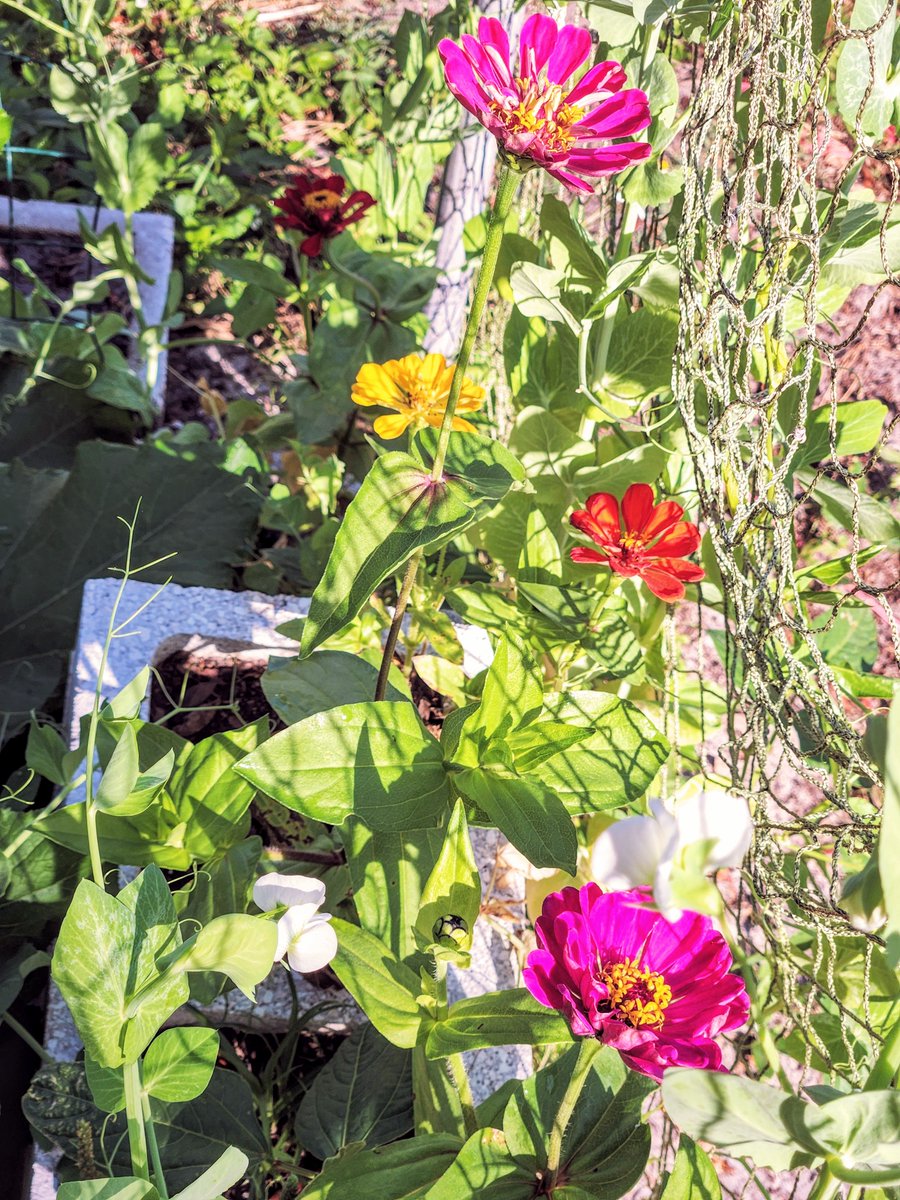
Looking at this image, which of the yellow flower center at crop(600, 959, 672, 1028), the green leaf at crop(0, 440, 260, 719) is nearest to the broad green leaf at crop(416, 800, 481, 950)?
the yellow flower center at crop(600, 959, 672, 1028)

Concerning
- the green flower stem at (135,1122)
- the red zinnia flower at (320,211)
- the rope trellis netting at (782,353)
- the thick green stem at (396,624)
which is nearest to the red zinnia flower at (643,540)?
the rope trellis netting at (782,353)

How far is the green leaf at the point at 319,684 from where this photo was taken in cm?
79

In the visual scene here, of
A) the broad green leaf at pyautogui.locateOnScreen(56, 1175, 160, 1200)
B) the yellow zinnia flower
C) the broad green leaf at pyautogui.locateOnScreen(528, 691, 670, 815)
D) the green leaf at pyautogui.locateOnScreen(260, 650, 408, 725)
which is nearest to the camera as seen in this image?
the broad green leaf at pyautogui.locateOnScreen(56, 1175, 160, 1200)

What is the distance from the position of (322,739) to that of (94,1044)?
21 centimetres

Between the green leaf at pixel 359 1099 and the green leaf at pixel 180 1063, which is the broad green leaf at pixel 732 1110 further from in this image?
the green leaf at pixel 359 1099

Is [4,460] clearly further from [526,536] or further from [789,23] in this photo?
[789,23]

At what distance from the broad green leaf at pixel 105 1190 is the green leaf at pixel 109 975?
0.17 feet

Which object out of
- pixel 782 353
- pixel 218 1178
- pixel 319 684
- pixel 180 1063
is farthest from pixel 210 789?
pixel 782 353

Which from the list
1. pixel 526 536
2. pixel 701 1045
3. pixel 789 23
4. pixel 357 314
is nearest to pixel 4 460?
pixel 357 314

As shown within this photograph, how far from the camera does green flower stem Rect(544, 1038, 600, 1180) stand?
1.74 feet

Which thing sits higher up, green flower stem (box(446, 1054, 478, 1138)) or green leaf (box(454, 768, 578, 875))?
green leaf (box(454, 768, 578, 875))

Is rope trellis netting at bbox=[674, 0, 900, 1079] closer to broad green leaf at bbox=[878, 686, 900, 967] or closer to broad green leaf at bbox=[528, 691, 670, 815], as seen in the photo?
broad green leaf at bbox=[528, 691, 670, 815]

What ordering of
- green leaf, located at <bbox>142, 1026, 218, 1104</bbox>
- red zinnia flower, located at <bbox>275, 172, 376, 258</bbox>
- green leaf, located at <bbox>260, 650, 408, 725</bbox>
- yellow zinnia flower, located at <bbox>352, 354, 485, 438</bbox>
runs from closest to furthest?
green leaf, located at <bbox>142, 1026, 218, 1104</bbox>
green leaf, located at <bbox>260, 650, 408, 725</bbox>
yellow zinnia flower, located at <bbox>352, 354, 485, 438</bbox>
red zinnia flower, located at <bbox>275, 172, 376, 258</bbox>

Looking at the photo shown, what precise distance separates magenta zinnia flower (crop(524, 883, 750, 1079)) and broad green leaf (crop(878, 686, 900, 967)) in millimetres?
161
